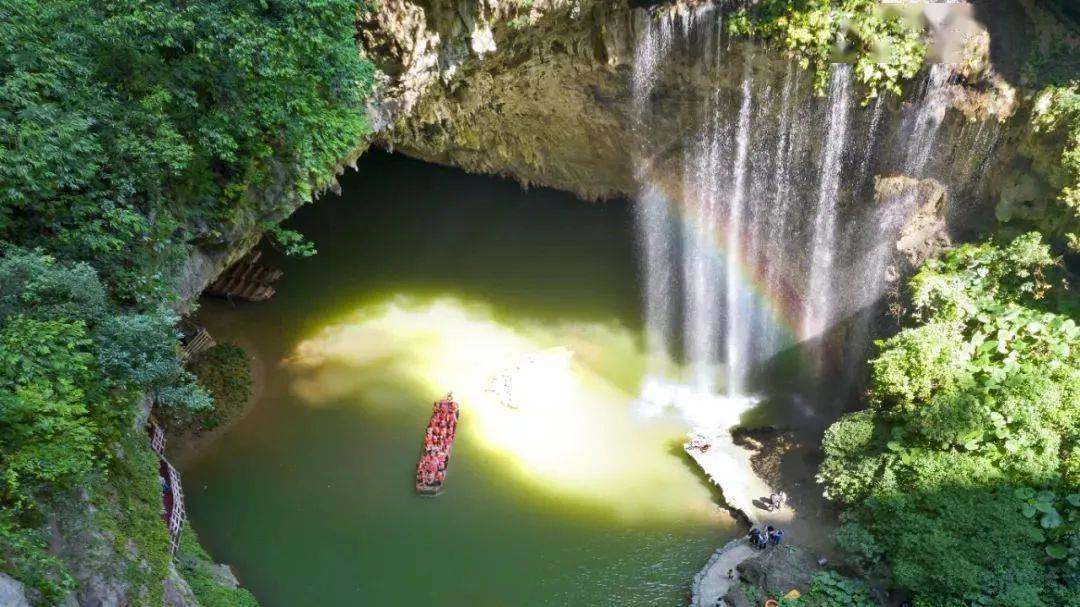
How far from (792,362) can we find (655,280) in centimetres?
467

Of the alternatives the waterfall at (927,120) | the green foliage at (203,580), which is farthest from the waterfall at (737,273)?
the green foliage at (203,580)

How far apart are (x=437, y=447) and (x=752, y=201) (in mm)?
10226

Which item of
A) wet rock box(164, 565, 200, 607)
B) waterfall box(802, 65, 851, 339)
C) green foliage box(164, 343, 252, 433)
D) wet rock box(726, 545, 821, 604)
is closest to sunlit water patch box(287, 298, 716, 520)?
green foliage box(164, 343, 252, 433)

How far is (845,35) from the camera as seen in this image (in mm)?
14992

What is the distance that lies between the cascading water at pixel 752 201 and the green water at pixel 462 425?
1570mm

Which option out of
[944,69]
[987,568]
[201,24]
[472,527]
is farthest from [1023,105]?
[201,24]

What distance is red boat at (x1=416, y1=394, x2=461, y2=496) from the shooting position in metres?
14.9

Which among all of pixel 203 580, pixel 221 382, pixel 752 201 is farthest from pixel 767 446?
pixel 221 382

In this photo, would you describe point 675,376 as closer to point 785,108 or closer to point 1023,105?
point 785,108

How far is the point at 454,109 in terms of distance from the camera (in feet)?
66.7

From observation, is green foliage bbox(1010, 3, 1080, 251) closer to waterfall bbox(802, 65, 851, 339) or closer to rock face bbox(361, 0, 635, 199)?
waterfall bbox(802, 65, 851, 339)

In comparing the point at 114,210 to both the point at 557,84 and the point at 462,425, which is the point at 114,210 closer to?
the point at 462,425

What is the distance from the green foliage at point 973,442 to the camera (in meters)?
11.2

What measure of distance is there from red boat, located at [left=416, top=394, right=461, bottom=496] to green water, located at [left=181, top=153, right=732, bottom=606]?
29cm
